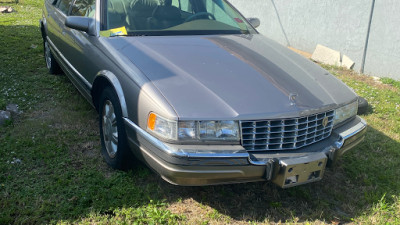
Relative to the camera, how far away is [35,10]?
42.4ft

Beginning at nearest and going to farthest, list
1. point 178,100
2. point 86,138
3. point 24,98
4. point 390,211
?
point 178,100
point 390,211
point 86,138
point 24,98

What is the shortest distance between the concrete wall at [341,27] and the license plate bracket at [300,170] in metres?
4.86

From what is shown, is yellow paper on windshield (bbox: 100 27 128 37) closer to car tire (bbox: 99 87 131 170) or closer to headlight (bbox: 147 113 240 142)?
car tire (bbox: 99 87 131 170)

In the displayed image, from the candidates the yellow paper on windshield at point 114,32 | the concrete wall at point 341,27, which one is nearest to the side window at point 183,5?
the yellow paper on windshield at point 114,32

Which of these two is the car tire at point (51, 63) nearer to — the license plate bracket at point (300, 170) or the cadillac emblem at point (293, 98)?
the cadillac emblem at point (293, 98)

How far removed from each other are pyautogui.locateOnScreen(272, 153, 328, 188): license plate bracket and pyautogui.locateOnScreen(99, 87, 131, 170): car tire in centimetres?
123

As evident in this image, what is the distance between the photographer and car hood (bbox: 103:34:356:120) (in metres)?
2.69

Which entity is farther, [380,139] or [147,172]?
[380,139]

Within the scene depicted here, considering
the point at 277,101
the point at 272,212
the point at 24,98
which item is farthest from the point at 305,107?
the point at 24,98

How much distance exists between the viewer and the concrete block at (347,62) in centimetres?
752

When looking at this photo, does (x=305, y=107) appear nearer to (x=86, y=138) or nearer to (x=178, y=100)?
(x=178, y=100)

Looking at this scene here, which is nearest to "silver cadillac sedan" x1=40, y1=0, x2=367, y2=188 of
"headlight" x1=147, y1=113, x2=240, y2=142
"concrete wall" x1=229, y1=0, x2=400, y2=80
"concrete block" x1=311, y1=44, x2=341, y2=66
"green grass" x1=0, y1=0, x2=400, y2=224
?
"headlight" x1=147, y1=113, x2=240, y2=142

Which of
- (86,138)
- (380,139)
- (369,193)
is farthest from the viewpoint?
(380,139)

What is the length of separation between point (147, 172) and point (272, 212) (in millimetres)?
1106
